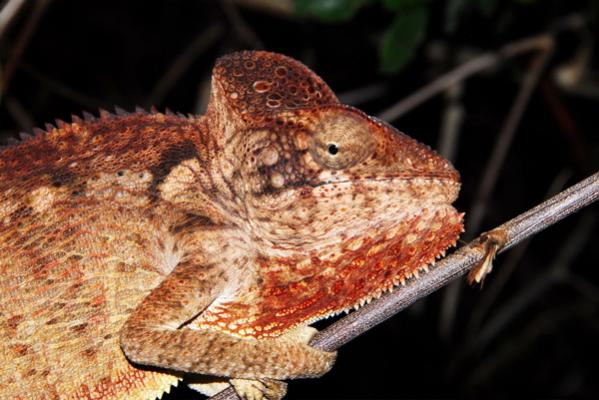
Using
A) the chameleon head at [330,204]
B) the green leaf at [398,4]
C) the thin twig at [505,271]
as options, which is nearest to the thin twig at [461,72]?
the green leaf at [398,4]

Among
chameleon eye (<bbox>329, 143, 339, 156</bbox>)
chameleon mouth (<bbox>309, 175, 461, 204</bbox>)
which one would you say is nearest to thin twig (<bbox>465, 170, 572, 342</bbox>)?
chameleon mouth (<bbox>309, 175, 461, 204</bbox>)

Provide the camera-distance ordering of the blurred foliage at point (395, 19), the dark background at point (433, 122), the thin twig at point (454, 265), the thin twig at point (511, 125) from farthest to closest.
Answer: the dark background at point (433, 122), the thin twig at point (511, 125), the blurred foliage at point (395, 19), the thin twig at point (454, 265)

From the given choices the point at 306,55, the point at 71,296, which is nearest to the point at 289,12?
the point at 306,55

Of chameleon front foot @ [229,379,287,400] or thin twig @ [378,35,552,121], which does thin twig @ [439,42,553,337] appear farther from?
chameleon front foot @ [229,379,287,400]

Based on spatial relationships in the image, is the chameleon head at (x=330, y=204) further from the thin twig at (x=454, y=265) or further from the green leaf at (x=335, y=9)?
the green leaf at (x=335, y=9)

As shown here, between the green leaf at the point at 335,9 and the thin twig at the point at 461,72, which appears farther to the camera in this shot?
the thin twig at the point at 461,72

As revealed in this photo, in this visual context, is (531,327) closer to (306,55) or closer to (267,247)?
(306,55)

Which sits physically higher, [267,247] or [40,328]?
[267,247]
